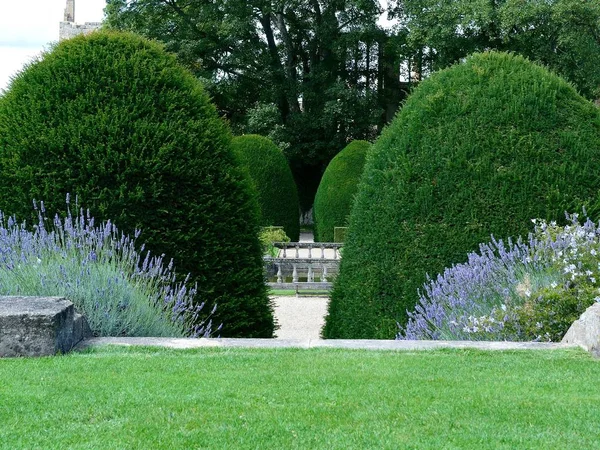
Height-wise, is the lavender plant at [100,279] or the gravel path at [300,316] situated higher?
the lavender plant at [100,279]

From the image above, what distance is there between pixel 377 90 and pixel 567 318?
A: 32.9m

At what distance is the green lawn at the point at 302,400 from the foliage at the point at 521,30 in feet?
84.6

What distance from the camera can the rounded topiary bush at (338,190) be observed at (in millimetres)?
22859

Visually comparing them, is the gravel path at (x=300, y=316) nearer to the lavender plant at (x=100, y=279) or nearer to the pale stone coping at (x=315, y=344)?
the lavender plant at (x=100, y=279)

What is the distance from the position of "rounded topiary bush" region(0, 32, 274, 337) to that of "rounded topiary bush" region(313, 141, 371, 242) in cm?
1623

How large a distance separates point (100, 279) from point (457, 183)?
9.38 feet

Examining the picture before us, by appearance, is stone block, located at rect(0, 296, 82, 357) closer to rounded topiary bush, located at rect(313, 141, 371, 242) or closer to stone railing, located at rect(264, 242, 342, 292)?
stone railing, located at rect(264, 242, 342, 292)

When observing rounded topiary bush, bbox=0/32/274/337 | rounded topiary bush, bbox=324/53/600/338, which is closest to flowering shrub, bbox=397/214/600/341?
rounded topiary bush, bbox=324/53/600/338

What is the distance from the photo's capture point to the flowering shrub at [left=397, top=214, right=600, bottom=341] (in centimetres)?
Result: 527

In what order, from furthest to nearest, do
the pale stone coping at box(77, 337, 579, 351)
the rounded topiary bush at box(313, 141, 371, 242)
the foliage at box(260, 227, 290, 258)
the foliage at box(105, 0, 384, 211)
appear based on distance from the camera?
the foliage at box(105, 0, 384, 211), the rounded topiary bush at box(313, 141, 371, 242), the foliage at box(260, 227, 290, 258), the pale stone coping at box(77, 337, 579, 351)

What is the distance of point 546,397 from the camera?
138 inches

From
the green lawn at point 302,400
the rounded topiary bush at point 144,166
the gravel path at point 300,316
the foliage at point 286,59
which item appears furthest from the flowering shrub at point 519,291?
the foliage at point 286,59

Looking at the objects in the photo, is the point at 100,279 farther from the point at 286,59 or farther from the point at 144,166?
the point at 286,59

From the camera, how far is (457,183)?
6145mm
